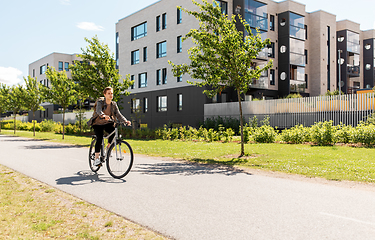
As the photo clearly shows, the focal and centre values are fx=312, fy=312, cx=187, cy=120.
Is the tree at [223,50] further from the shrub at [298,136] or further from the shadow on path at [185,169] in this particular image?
the shrub at [298,136]

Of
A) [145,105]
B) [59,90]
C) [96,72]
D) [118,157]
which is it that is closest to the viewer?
[118,157]

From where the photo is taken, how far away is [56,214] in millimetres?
4449

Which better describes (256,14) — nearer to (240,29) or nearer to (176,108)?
(240,29)

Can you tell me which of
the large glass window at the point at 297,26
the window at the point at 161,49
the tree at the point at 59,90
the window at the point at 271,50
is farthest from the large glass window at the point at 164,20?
the tree at the point at 59,90

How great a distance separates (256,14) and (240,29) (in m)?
3.12

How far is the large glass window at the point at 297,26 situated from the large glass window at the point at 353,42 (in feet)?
35.0

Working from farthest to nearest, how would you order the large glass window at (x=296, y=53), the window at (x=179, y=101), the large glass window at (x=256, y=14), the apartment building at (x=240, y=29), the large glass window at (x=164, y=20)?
1. the large glass window at (x=296, y=53)
2. the large glass window at (x=164, y=20)
3. the window at (x=179, y=101)
4. the apartment building at (x=240, y=29)
5. the large glass window at (x=256, y=14)

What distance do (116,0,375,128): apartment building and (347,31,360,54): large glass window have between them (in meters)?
0.77

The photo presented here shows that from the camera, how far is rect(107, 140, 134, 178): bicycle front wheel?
23.4ft

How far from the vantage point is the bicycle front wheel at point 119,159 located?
7.12 metres

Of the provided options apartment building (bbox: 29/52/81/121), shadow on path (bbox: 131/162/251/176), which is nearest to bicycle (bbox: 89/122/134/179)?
shadow on path (bbox: 131/162/251/176)

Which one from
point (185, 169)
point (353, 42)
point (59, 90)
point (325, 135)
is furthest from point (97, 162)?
point (353, 42)

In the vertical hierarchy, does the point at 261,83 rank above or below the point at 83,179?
above

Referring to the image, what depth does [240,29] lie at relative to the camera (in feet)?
99.0
